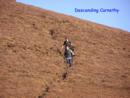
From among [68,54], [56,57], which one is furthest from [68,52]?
[56,57]

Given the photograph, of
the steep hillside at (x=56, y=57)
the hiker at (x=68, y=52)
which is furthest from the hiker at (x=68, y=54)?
the steep hillside at (x=56, y=57)

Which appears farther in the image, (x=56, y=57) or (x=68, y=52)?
(x=56, y=57)

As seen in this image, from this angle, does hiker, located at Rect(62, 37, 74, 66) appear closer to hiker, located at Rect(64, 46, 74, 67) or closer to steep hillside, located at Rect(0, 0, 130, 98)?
hiker, located at Rect(64, 46, 74, 67)

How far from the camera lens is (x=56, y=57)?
1572 centimetres

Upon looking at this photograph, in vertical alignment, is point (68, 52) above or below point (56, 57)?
above

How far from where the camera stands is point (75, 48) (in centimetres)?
1655

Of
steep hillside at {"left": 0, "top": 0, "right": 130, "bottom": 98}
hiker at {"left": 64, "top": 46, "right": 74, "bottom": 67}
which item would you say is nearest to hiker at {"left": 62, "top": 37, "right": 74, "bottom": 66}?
hiker at {"left": 64, "top": 46, "right": 74, "bottom": 67}

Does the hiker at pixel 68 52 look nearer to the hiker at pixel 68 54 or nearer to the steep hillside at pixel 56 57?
the hiker at pixel 68 54

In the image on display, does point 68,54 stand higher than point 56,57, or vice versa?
point 68,54

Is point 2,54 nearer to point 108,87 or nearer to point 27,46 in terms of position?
point 27,46

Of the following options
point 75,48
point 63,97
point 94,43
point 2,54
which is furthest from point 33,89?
point 94,43

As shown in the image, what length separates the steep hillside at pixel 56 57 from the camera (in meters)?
13.8

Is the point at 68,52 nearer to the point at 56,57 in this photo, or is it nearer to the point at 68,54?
the point at 68,54

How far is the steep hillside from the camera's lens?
13781 mm
